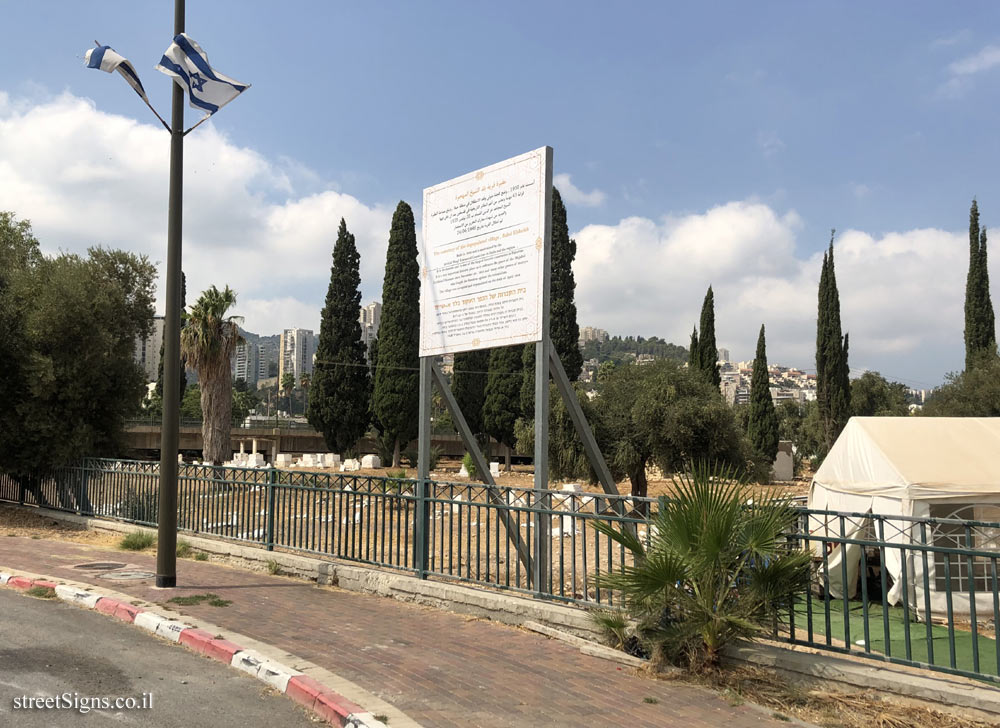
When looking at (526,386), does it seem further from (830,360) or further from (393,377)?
(830,360)

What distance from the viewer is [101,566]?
11.1 m

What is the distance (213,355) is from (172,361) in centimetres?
2279

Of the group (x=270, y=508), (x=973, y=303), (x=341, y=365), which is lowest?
(x=270, y=508)

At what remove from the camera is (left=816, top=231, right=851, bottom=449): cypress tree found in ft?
168

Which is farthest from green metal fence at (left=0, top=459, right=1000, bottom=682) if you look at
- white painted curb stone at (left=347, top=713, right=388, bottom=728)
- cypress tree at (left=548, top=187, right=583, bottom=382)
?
cypress tree at (left=548, top=187, right=583, bottom=382)

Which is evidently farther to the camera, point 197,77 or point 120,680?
point 197,77

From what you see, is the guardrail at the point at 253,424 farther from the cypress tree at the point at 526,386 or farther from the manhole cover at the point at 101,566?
the manhole cover at the point at 101,566

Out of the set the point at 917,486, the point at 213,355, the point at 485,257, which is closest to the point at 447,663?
the point at 485,257

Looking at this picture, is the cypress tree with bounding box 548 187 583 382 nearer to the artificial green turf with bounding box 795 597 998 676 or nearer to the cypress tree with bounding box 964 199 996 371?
the cypress tree with bounding box 964 199 996 371

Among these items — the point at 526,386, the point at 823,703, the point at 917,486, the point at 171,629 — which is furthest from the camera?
the point at 526,386

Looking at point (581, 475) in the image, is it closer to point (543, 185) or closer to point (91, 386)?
point (91, 386)

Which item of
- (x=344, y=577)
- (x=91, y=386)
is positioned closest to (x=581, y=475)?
(x=91, y=386)

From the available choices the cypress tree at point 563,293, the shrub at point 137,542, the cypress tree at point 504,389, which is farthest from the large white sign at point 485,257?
the cypress tree at point 504,389

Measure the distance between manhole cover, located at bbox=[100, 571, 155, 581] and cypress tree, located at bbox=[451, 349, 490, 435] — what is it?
132 feet
